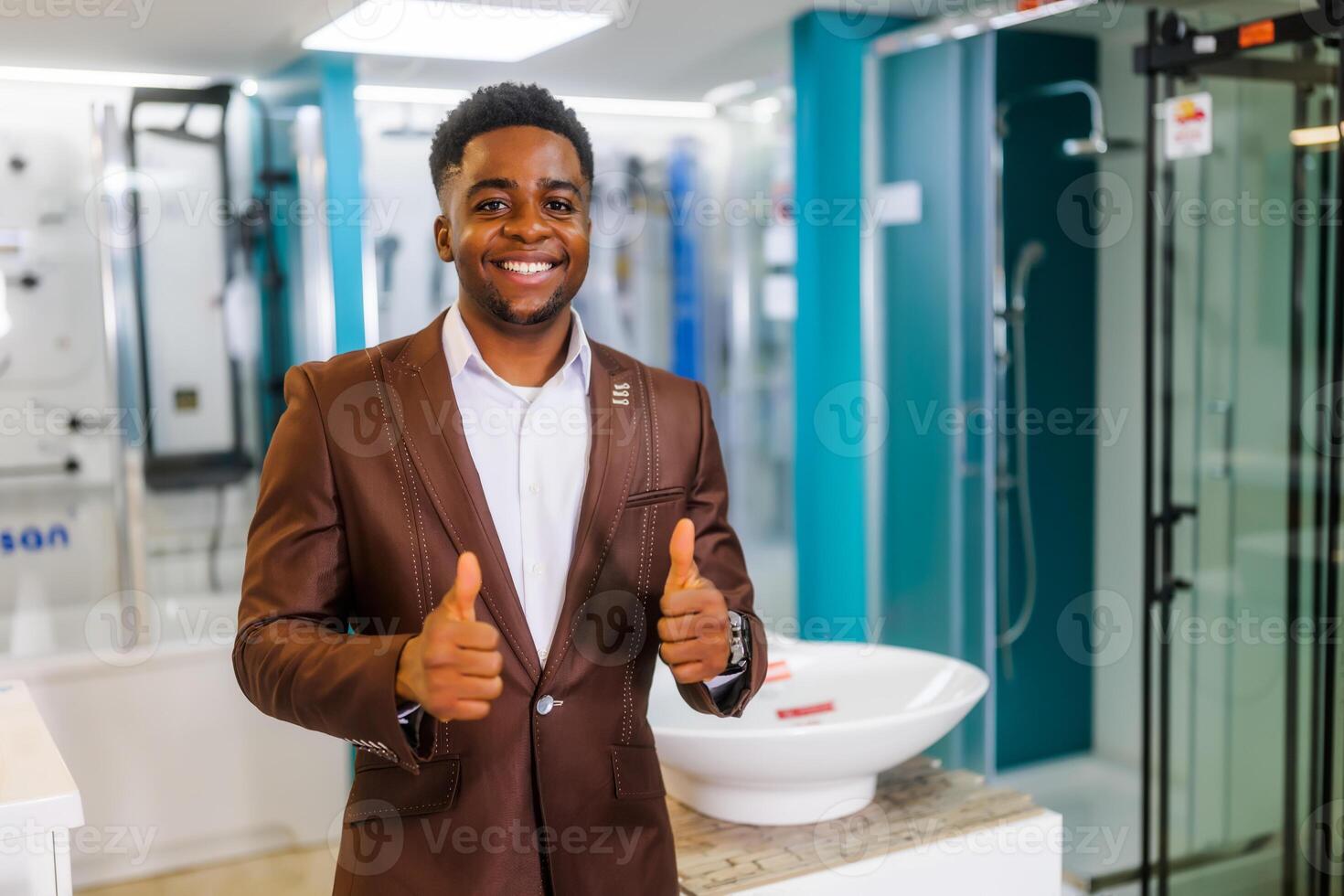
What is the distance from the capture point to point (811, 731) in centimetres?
185

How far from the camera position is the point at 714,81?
3930mm

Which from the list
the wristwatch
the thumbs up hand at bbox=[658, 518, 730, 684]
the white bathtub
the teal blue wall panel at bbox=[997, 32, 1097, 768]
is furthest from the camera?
the teal blue wall panel at bbox=[997, 32, 1097, 768]

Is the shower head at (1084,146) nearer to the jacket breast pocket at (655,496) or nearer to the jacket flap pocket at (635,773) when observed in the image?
the jacket breast pocket at (655,496)

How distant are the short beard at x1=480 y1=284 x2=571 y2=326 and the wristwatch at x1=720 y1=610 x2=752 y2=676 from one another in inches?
15.5

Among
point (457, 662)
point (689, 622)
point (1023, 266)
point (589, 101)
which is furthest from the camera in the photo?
point (589, 101)

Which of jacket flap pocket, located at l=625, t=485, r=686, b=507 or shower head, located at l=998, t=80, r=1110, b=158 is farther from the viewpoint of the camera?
shower head, located at l=998, t=80, r=1110, b=158

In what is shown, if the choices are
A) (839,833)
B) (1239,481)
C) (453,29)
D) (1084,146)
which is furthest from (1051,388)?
(839,833)

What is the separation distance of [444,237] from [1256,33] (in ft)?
5.99

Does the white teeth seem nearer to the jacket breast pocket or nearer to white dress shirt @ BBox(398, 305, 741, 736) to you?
white dress shirt @ BBox(398, 305, 741, 736)

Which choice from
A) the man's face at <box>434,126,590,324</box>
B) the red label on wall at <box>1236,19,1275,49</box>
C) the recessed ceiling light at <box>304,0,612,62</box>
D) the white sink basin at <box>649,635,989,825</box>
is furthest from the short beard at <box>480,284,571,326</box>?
the red label on wall at <box>1236,19,1275,49</box>

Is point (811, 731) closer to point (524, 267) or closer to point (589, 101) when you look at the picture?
point (524, 267)

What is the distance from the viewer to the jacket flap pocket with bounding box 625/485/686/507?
4.80 feet

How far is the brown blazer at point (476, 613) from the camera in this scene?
1364 millimetres

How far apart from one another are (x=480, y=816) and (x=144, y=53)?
2759 mm
